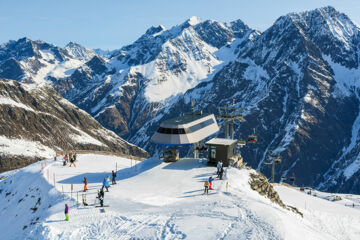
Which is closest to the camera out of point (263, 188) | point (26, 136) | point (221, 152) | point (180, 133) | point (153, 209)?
→ point (153, 209)

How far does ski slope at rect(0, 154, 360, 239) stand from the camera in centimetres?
2600

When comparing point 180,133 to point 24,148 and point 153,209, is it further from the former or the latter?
point 24,148

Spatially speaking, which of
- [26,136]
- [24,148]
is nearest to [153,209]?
[24,148]

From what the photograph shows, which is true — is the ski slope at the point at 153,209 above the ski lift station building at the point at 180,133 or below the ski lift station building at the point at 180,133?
below

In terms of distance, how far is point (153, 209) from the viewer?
102 feet

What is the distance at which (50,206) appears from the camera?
1364 inches

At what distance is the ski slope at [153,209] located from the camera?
2600cm

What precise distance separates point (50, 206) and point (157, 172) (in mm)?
15006

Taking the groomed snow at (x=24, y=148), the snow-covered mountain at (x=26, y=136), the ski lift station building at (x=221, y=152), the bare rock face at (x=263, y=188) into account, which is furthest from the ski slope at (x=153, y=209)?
the groomed snow at (x=24, y=148)

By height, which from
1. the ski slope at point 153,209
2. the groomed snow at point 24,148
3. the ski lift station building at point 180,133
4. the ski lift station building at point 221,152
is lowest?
the groomed snow at point 24,148

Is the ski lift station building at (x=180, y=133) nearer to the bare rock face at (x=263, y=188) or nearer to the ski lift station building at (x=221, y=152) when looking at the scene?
the ski lift station building at (x=221, y=152)

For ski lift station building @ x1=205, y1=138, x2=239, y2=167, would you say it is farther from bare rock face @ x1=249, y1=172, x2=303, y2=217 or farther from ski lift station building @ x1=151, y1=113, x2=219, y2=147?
bare rock face @ x1=249, y1=172, x2=303, y2=217

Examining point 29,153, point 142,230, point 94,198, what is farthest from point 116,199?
point 29,153

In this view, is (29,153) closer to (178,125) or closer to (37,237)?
(178,125)
